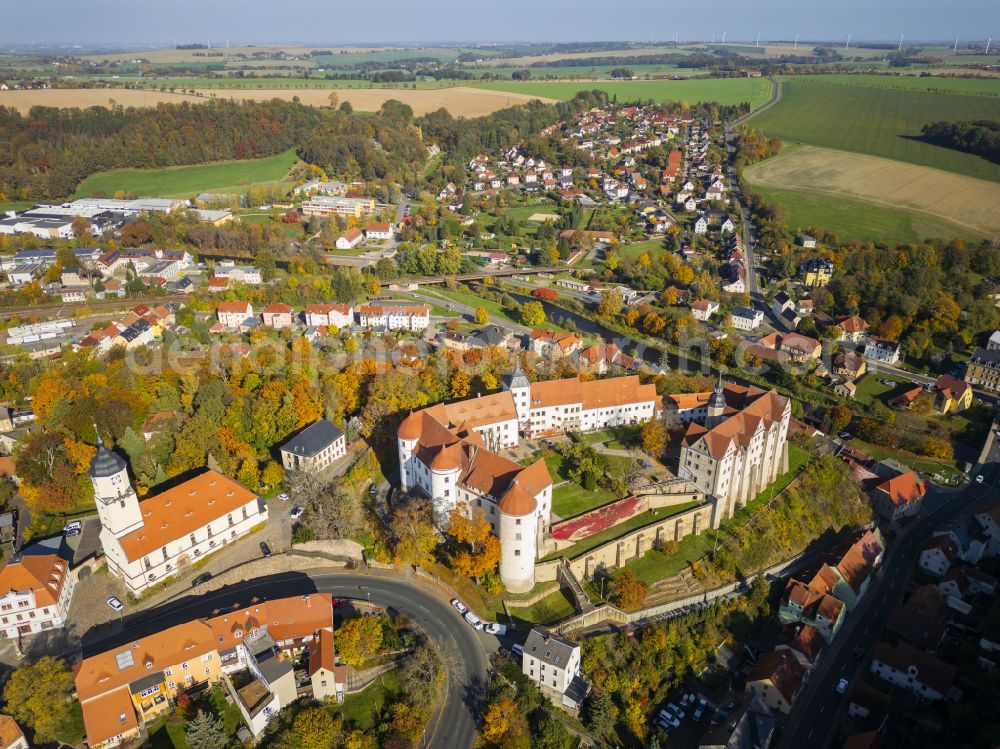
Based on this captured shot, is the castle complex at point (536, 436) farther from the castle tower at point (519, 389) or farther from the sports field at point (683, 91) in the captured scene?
the sports field at point (683, 91)

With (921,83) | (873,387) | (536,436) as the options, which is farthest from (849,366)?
(921,83)

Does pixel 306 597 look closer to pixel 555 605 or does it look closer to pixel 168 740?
pixel 168 740

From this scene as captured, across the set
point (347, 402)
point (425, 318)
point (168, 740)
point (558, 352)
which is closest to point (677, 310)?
point (558, 352)

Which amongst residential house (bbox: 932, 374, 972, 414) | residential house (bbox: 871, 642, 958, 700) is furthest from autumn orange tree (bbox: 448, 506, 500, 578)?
residential house (bbox: 932, 374, 972, 414)

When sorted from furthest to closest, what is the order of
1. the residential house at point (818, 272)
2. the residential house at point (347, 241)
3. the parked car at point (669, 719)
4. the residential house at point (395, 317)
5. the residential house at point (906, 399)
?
the residential house at point (347, 241)
the residential house at point (818, 272)
the residential house at point (395, 317)
the residential house at point (906, 399)
the parked car at point (669, 719)

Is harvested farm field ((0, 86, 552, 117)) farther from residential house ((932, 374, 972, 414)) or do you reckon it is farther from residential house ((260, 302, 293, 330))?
residential house ((932, 374, 972, 414))

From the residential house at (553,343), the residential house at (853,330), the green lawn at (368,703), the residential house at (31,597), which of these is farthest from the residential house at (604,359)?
the residential house at (31,597)

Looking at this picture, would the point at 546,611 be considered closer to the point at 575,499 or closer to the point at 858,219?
the point at 575,499
